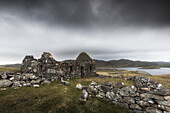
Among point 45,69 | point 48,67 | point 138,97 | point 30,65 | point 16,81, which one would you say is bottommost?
point 138,97

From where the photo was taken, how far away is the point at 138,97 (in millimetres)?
6508

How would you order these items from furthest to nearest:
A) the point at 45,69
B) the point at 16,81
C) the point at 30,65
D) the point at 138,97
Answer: the point at 30,65 < the point at 45,69 < the point at 16,81 < the point at 138,97

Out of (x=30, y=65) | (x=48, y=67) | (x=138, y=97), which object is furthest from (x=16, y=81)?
(x=138, y=97)

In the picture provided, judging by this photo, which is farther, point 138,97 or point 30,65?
point 30,65

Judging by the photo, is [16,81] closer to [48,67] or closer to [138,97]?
[48,67]

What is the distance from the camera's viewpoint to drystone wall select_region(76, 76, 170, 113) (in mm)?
5831

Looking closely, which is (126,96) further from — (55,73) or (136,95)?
(55,73)

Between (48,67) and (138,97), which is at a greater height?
(48,67)

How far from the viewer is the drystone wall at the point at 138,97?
5.83 m

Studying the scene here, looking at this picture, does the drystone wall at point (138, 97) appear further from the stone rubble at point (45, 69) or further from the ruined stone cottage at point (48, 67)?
the ruined stone cottage at point (48, 67)

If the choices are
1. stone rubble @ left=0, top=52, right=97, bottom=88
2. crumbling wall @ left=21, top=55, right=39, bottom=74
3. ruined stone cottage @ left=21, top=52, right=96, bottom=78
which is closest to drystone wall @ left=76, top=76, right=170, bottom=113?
stone rubble @ left=0, top=52, right=97, bottom=88

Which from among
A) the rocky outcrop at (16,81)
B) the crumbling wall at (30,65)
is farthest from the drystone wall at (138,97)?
the crumbling wall at (30,65)

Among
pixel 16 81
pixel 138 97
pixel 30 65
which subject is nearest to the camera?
pixel 138 97

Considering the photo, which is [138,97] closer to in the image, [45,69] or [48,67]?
[48,67]
